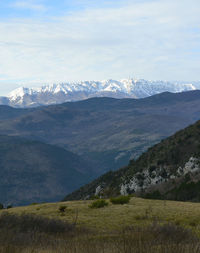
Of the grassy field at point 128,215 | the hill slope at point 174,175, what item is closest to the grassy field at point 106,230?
the grassy field at point 128,215

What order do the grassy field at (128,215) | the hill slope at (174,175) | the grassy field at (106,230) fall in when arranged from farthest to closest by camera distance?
the hill slope at (174,175) < the grassy field at (128,215) < the grassy field at (106,230)

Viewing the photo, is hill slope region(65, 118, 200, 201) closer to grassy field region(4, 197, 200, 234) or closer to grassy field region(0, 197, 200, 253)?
grassy field region(4, 197, 200, 234)

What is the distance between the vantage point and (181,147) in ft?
233

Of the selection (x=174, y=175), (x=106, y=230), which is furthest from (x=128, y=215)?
(x=174, y=175)

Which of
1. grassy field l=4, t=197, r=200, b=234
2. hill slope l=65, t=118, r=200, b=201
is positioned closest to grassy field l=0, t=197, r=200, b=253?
grassy field l=4, t=197, r=200, b=234

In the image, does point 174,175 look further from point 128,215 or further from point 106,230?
point 106,230

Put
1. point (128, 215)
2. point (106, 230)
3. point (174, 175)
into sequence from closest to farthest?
point (106, 230) < point (128, 215) < point (174, 175)

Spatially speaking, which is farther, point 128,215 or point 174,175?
point 174,175

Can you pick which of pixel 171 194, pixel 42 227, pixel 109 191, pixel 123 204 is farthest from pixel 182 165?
pixel 42 227

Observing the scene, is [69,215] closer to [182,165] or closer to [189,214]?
[189,214]

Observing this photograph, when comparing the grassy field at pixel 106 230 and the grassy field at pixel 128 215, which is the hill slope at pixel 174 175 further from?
the grassy field at pixel 106 230

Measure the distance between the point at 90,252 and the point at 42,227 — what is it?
401 inches

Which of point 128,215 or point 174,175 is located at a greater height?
point 174,175

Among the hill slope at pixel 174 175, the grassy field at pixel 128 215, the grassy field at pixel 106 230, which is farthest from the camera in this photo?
the hill slope at pixel 174 175
